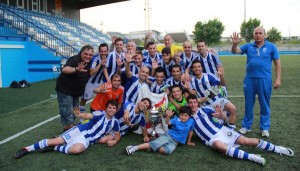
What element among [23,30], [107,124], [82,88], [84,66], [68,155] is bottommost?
[68,155]

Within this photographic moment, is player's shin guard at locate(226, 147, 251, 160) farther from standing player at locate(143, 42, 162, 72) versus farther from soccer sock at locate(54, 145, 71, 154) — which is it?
standing player at locate(143, 42, 162, 72)

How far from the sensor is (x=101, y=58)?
18.4 feet

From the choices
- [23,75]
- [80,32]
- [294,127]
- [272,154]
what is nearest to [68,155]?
[272,154]

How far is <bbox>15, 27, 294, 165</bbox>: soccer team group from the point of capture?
427 centimetres

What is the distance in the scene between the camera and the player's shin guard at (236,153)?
3820 mm

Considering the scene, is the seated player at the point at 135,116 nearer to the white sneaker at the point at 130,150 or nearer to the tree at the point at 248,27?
the white sneaker at the point at 130,150

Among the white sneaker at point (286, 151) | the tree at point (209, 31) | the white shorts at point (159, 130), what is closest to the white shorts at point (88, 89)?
the white shorts at point (159, 130)

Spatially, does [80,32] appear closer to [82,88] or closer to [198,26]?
[82,88]

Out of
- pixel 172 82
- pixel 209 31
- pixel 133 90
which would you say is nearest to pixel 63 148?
pixel 133 90

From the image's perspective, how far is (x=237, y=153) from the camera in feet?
12.7

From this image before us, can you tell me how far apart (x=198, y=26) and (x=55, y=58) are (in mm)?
42862

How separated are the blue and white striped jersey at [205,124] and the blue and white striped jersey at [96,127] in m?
1.42

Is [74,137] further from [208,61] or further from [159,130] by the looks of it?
[208,61]

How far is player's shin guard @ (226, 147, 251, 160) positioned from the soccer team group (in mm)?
13
